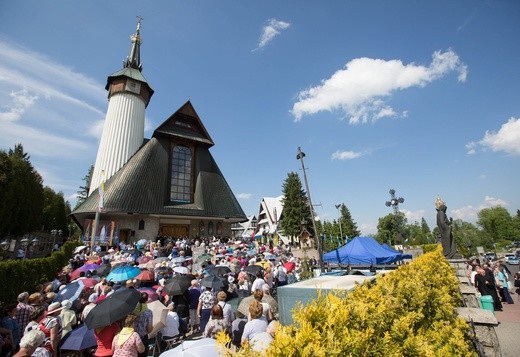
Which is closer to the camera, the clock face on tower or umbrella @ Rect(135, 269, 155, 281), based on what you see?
umbrella @ Rect(135, 269, 155, 281)

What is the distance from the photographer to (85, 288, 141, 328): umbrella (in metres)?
4.63

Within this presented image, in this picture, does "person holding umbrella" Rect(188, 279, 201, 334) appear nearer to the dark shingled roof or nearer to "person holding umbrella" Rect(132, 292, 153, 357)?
Result: "person holding umbrella" Rect(132, 292, 153, 357)

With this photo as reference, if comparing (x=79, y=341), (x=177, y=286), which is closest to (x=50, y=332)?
(x=79, y=341)

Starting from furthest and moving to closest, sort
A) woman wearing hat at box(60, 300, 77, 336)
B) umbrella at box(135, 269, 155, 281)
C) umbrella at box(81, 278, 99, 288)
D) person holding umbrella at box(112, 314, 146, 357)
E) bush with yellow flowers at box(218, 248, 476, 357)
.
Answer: umbrella at box(135, 269, 155, 281), umbrella at box(81, 278, 99, 288), woman wearing hat at box(60, 300, 77, 336), person holding umbrella at box(112, 314, 146, 357), bush with yellow flowers at box(218, 248, 476, 357)

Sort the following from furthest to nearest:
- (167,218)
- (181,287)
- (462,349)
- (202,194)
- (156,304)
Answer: (202,194), (167,218), (181,287), (156,304), (462,349)

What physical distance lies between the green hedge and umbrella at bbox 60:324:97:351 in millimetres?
8526

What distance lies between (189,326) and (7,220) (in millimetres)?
32003

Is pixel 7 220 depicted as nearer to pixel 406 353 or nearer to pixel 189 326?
pixel 189 326

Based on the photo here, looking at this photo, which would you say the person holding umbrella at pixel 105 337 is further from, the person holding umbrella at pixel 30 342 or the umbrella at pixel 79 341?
the person holding umbrella at pixel 30 342

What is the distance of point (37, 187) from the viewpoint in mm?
36406

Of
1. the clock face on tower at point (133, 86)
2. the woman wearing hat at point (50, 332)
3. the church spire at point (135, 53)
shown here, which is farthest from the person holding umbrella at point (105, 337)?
the church spire at point (135, 53)

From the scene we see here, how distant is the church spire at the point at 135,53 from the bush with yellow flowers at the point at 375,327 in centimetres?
4913

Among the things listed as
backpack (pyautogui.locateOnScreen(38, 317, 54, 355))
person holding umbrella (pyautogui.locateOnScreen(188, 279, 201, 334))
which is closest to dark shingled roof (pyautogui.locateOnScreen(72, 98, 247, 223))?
person holding umbrella (pyautogui.locateOnScreen(188, 279, 201, 334))

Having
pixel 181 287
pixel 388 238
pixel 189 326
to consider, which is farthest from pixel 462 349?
pixel 388 238
